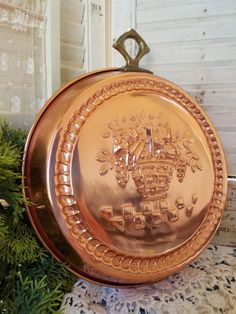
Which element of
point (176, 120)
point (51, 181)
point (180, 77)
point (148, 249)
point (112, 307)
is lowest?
point (112, 307)

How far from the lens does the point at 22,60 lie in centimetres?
78

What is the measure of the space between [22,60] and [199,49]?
0.46m

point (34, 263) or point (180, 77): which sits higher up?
point (180, 77)

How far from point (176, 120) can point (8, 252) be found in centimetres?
39

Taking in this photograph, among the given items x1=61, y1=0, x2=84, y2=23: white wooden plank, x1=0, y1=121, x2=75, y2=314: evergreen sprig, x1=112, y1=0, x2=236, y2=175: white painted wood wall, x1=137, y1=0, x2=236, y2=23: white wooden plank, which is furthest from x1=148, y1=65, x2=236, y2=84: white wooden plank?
x1=0, y1=121, x2=75, y2=314: evergreen sprig

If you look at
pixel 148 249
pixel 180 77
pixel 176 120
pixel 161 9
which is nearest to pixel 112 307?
pixel 148 249

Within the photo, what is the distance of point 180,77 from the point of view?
0.97 metres

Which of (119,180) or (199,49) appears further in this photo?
(199,49)

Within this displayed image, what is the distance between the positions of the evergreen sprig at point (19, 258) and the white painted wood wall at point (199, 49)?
0.49 metres

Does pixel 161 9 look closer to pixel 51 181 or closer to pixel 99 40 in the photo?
pixel 99 40

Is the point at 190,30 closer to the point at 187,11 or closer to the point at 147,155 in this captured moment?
the point at 187,11

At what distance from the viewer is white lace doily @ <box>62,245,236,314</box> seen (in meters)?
0.62

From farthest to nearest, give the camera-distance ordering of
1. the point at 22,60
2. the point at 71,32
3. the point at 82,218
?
the point at 71,32, the point at 22,60, the point at 82,218

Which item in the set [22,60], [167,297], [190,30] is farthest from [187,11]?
[167,297]
